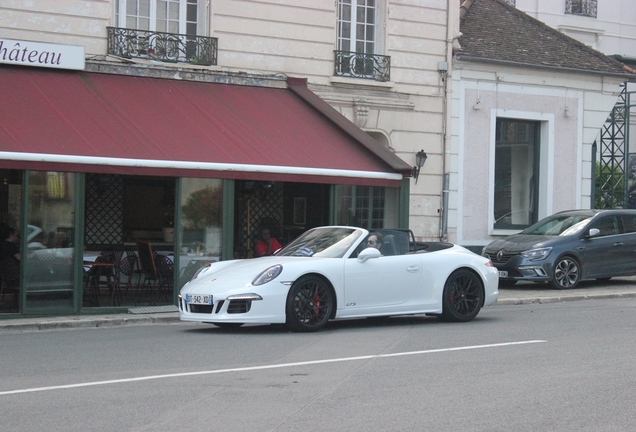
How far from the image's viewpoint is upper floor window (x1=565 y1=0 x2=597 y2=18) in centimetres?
3866

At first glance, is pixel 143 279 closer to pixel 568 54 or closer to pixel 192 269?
pixel 192 269

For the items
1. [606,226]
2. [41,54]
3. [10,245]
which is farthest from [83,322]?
[606,226]

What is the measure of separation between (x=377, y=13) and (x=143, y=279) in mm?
8614

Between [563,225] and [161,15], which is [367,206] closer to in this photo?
[563,225]

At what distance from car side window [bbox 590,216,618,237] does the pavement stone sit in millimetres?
1173

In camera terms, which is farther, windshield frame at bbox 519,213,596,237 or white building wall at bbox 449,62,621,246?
white building wall at bbox 449,62,621,246

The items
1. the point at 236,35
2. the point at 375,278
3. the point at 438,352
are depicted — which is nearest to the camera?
the point at 438,352

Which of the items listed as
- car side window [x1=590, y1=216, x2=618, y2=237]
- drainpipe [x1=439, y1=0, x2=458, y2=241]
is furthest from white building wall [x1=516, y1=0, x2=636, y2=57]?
car side window [x1=590, y1=216, x2=618, y2=237]

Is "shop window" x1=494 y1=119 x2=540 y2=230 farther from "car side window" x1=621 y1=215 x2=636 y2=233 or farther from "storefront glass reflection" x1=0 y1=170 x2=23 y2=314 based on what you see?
"storefront glass reflection" x1=0 y1=170 x2=23 y2=314

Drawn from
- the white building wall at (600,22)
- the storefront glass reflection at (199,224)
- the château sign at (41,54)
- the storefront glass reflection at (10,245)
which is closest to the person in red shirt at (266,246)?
the storefront glass reflection at (199,224)

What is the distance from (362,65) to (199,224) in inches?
265

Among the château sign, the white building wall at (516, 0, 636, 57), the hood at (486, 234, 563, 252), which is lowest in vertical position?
the hood at (486, 234, 563, 252)

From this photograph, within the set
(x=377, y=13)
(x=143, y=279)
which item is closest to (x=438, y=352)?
(x=143, y=279)

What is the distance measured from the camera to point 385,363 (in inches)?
342
